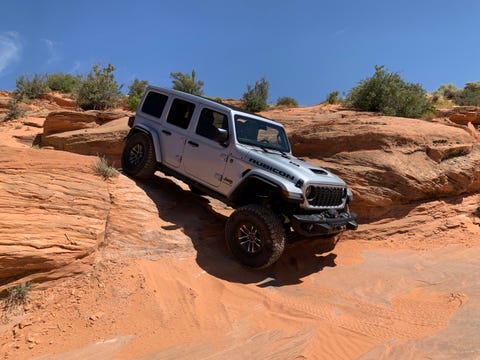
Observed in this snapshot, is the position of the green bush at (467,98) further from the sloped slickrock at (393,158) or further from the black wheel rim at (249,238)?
the black wheel rim at (249,238)

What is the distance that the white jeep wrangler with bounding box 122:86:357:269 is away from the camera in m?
Answer: 5.23

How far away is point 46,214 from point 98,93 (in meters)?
15.4

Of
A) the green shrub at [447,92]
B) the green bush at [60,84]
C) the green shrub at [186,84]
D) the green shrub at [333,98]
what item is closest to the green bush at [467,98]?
→ the green shrub at [447,92]

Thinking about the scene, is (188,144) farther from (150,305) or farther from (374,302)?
(374,302)

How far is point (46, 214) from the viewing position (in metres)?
4.67

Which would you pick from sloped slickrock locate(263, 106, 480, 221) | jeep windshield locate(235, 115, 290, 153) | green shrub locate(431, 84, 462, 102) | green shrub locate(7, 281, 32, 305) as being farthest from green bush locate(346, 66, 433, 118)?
green shrub locate(431, 84, 462, 102)

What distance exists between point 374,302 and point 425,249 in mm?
2610

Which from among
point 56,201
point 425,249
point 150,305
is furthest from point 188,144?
point 425,249

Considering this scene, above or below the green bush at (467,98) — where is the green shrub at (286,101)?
below

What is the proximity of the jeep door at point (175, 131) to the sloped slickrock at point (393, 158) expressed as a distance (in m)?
3.19

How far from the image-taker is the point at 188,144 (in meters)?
6.62

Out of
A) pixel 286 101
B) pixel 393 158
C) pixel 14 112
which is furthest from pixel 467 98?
pixel 14 112

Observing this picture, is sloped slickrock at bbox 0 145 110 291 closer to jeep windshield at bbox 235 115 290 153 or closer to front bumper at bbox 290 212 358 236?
jeep windshield at bbox 235 115 290 153

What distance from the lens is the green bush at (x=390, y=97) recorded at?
1154 cm
